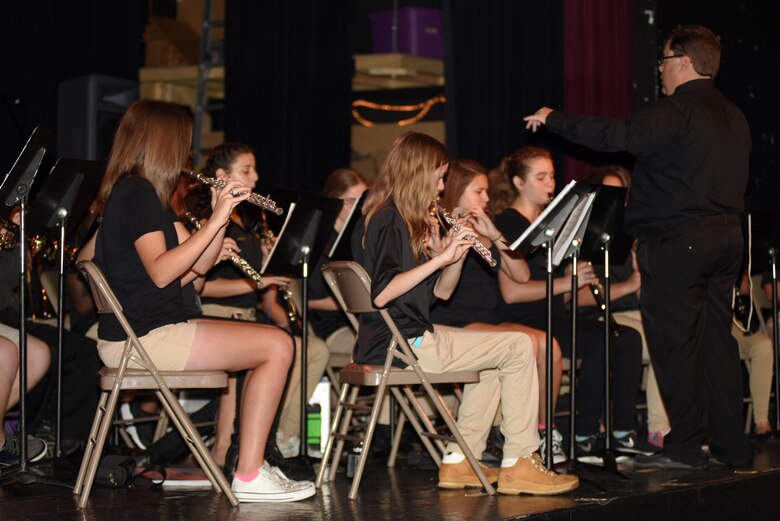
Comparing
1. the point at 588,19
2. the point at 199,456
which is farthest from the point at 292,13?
the point at 199,456

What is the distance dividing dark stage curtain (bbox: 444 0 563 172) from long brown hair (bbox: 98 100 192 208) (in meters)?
2.54

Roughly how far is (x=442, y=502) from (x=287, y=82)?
151 inches

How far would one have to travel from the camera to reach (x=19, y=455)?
144 inches

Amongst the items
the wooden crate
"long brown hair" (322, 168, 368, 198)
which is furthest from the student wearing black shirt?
the wooden crate

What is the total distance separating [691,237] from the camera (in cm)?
404

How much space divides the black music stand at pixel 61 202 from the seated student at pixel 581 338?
1796mm

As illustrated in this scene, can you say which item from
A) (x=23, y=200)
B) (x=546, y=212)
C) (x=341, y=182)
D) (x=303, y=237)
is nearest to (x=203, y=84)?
(x=341, y=182)

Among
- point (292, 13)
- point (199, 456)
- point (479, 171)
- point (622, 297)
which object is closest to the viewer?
point (199, 456)

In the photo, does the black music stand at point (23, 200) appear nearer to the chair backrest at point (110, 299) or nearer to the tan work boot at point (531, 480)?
the chair backrest at point (110, 299)

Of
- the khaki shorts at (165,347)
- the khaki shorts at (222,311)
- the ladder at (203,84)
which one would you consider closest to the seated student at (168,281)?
the khaki shorts at (165,347)

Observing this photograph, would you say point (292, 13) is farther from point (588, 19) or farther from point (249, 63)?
point (588, 19)

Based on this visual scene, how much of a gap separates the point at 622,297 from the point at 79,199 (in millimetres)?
2595

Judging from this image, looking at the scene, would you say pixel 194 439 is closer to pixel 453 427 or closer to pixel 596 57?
pixel 453 427

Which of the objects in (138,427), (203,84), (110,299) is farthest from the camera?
(203,84)
